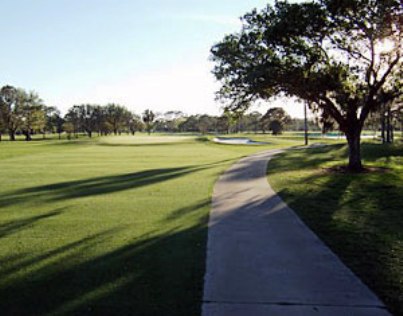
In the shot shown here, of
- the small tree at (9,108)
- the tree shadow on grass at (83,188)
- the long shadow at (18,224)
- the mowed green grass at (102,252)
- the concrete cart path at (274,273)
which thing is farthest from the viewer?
the small tree at (9,108)

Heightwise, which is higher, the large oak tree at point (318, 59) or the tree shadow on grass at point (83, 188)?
the large oak tree at point (318, 59)

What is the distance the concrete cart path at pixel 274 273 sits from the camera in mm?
4059

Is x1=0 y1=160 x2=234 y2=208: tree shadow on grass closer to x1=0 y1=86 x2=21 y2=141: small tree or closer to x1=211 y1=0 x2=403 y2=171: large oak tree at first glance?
x1=211 y1=0 x2=403 y2=171: large oak tree

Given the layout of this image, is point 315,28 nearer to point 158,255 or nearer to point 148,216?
point 148,216

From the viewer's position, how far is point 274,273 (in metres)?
5.00

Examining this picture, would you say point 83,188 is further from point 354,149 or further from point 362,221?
point 354,149

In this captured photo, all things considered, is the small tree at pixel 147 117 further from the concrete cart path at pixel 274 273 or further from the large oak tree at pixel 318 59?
the concrete cart path at pixel 274 273

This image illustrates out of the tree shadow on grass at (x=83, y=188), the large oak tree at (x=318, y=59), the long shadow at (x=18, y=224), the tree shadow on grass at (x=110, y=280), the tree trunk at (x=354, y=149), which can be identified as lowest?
the tree shadow on grass at (x=110, y=280)

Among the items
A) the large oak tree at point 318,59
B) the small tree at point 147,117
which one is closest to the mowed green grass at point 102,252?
the large oak tree at point 318,59

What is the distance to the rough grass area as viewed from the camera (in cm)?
511

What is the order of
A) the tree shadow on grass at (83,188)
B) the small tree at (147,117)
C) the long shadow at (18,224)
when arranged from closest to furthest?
the long shadow at (18,224) < the tree shadow on grass at (83,188) < the small tree at (147,117)

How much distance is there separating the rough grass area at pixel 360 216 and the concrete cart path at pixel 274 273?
0.84ft

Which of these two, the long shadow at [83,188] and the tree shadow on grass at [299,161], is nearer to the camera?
the long shadow at [83,188]

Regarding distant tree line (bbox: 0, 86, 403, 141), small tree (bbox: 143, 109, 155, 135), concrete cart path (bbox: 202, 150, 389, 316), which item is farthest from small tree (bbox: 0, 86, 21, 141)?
concrete cart path (bbox: 202, 150, 389, 316)
